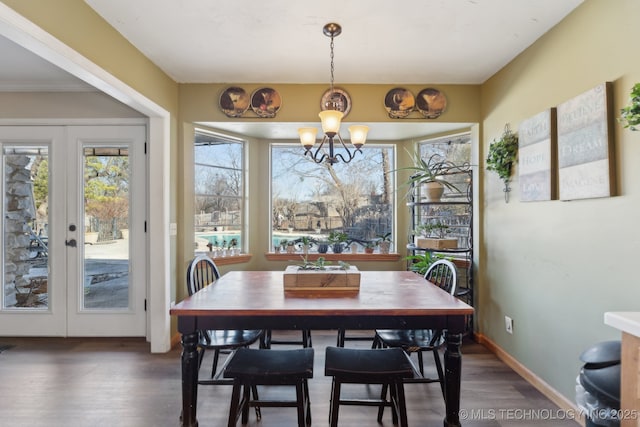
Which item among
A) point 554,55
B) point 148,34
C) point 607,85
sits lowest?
point 607,85

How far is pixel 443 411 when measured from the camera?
196 cm

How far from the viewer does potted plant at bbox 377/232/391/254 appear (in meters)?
3.61

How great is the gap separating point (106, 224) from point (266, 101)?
191cm

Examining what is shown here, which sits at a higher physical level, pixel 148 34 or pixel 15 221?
pixel 148 34

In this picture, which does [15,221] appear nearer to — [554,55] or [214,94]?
[214,94]

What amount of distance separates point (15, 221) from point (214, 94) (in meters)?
2.27

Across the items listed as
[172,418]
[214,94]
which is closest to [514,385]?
[172,418]

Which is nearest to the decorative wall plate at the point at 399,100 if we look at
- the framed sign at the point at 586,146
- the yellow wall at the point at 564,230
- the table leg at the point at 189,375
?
the yellow wall at the point at 564,230

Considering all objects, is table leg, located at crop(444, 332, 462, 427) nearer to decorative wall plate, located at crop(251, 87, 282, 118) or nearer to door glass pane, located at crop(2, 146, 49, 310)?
decorative wall plate, located at crop(251, 87, 282, 118)

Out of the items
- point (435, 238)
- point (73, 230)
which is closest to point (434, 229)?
point (435, 238)

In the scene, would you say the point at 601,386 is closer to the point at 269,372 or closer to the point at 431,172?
the point at 269,372

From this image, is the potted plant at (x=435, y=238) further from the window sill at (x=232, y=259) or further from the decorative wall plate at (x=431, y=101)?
the window sill at (x=232, y=259)

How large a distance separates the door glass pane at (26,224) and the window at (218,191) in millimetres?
1380

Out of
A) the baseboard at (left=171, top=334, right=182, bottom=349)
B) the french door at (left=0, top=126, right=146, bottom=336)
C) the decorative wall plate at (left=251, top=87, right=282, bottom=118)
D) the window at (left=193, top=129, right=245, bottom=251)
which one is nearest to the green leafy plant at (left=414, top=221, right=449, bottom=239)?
the decorative wall plate at (left=251, top=87, right=282, bottom=118)
